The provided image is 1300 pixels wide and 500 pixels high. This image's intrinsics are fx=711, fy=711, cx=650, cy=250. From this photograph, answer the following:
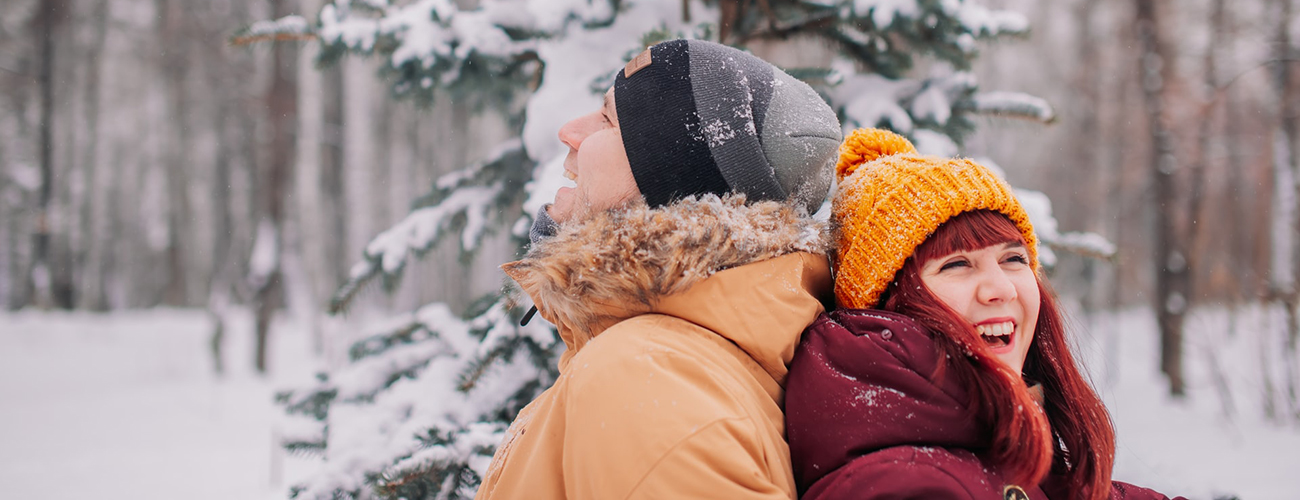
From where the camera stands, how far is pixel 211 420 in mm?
8672

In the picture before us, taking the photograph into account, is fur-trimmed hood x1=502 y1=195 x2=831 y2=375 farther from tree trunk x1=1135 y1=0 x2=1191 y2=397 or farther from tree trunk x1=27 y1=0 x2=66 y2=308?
tree trunk x1=27 y1=0 x2=66 y2=308

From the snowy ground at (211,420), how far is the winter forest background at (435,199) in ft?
0.19

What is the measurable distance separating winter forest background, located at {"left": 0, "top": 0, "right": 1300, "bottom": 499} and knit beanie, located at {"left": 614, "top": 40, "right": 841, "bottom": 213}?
622 millimetres

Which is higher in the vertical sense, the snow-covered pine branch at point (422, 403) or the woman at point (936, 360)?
the woman at point (936, 360)

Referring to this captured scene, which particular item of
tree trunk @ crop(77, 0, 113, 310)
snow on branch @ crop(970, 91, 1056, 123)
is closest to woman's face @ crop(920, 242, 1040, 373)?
snow on branch @ crop(970, 91, 1056, 123)

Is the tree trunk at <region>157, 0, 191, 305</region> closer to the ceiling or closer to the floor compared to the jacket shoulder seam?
closer to the ceiling

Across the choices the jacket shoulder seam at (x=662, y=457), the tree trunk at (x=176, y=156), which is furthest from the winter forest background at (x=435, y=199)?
the jacket shoulder seam at (x=662, y=457)

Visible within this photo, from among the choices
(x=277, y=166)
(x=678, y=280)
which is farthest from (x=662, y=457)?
(x=277, y=166)

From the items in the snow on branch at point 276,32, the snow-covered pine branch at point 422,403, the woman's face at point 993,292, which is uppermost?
the snow on branch at point 276,32

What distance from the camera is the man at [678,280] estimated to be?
40.8 inches

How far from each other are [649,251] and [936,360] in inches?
20.7

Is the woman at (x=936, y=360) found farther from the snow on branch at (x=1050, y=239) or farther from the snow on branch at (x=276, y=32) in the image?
the snow on branch at (x=276, y=32)

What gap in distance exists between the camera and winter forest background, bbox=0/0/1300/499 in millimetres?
2537

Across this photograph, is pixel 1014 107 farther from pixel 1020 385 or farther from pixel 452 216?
pixel 452 216
